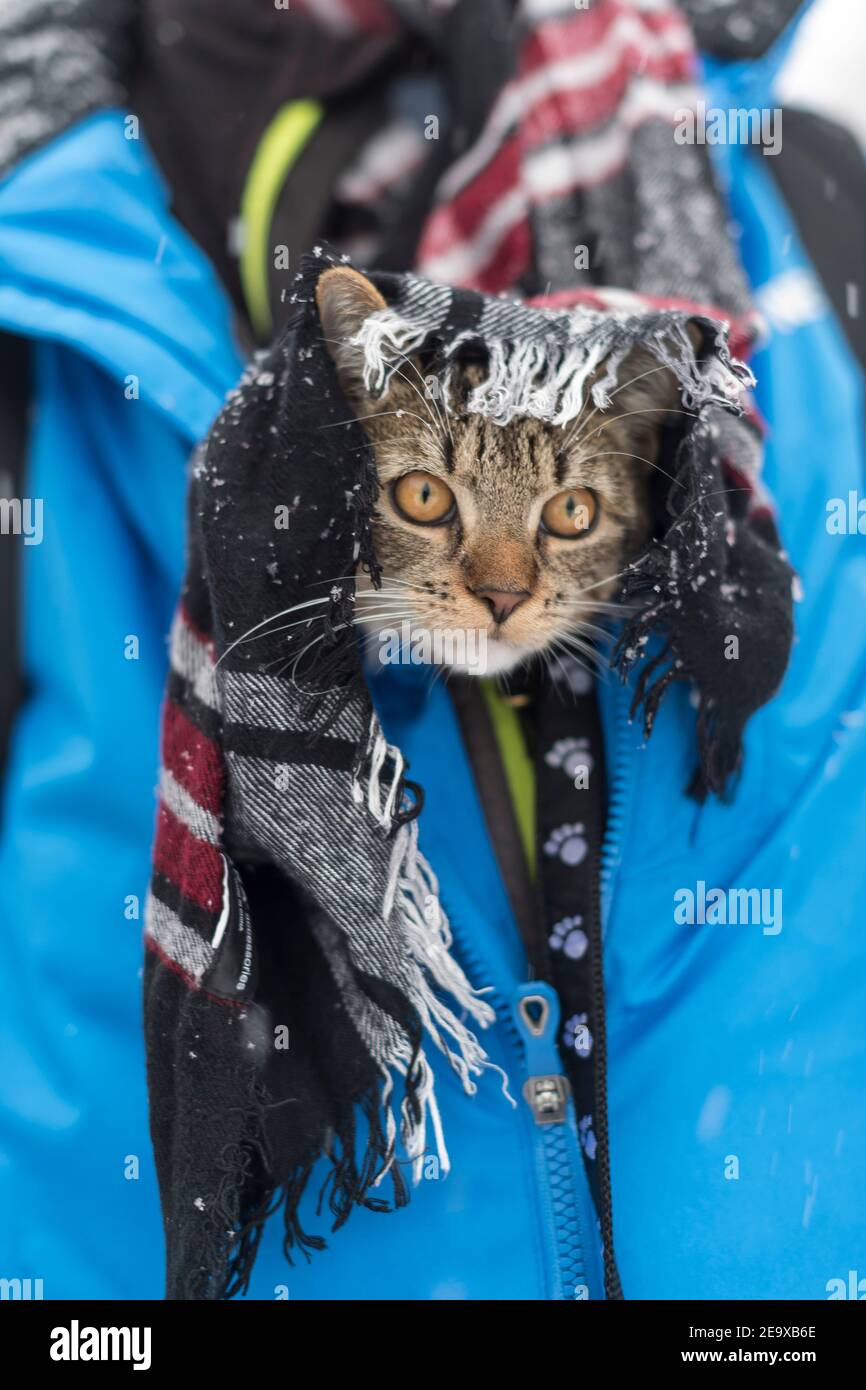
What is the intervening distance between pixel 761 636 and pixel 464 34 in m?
0.75

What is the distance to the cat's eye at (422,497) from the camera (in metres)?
0.83

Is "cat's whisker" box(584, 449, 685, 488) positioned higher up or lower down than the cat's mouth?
higher up

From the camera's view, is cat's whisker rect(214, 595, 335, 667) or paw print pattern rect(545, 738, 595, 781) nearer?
cat's whisker rect(214, 595, 335, 667)

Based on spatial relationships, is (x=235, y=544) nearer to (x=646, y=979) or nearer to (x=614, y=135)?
(x=646, y=979)

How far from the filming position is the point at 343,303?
0.73 m

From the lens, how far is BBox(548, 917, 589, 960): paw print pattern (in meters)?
0.87

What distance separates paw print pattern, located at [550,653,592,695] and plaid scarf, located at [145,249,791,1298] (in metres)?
0.06

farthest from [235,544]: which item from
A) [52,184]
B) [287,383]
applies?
[52,184]

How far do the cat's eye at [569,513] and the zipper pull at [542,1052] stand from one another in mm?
368

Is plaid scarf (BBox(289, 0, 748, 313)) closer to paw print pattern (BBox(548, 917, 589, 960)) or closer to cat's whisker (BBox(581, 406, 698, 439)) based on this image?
cat's whisker (BBox(581, 406, 698, 439))
